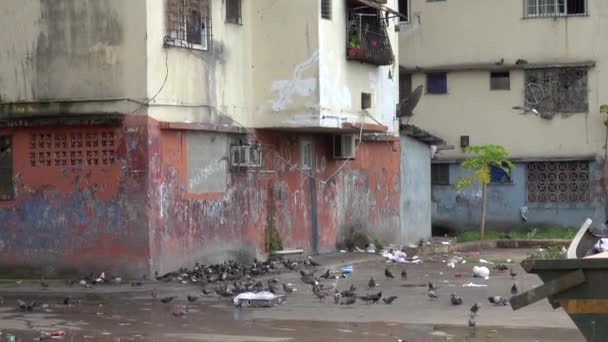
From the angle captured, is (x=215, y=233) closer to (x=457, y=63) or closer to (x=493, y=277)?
(x=493, y=277)

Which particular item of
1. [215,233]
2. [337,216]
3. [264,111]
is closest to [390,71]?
[337,216]

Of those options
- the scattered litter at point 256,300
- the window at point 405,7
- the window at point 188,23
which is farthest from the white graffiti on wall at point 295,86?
the window at point 405,7

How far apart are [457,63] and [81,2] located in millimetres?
17649

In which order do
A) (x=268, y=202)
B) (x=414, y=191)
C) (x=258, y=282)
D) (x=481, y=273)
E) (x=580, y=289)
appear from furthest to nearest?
(x=414, y=191) < (x=268, y=202) < (x=481, y=273) < (x=258, y=282) < (x=580, y=289)

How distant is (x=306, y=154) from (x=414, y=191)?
5887 millimetres

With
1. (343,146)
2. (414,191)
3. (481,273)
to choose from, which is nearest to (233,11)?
(343,146)

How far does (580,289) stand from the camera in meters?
9.16

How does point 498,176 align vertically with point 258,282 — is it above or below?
above

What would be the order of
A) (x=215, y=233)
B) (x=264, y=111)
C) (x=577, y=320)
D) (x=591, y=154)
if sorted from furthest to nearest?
1. (x=591, y=154)
2. (x=264, y=111)
3. (x=215, y=233)
4. (x=577, y=320)

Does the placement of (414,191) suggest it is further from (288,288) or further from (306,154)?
(288,288)

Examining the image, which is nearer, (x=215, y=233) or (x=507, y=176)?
(x=215, y=233)

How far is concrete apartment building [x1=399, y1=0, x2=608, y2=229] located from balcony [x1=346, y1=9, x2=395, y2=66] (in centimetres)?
906

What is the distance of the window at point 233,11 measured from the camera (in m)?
21.0

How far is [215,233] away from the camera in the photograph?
20.4 metres
